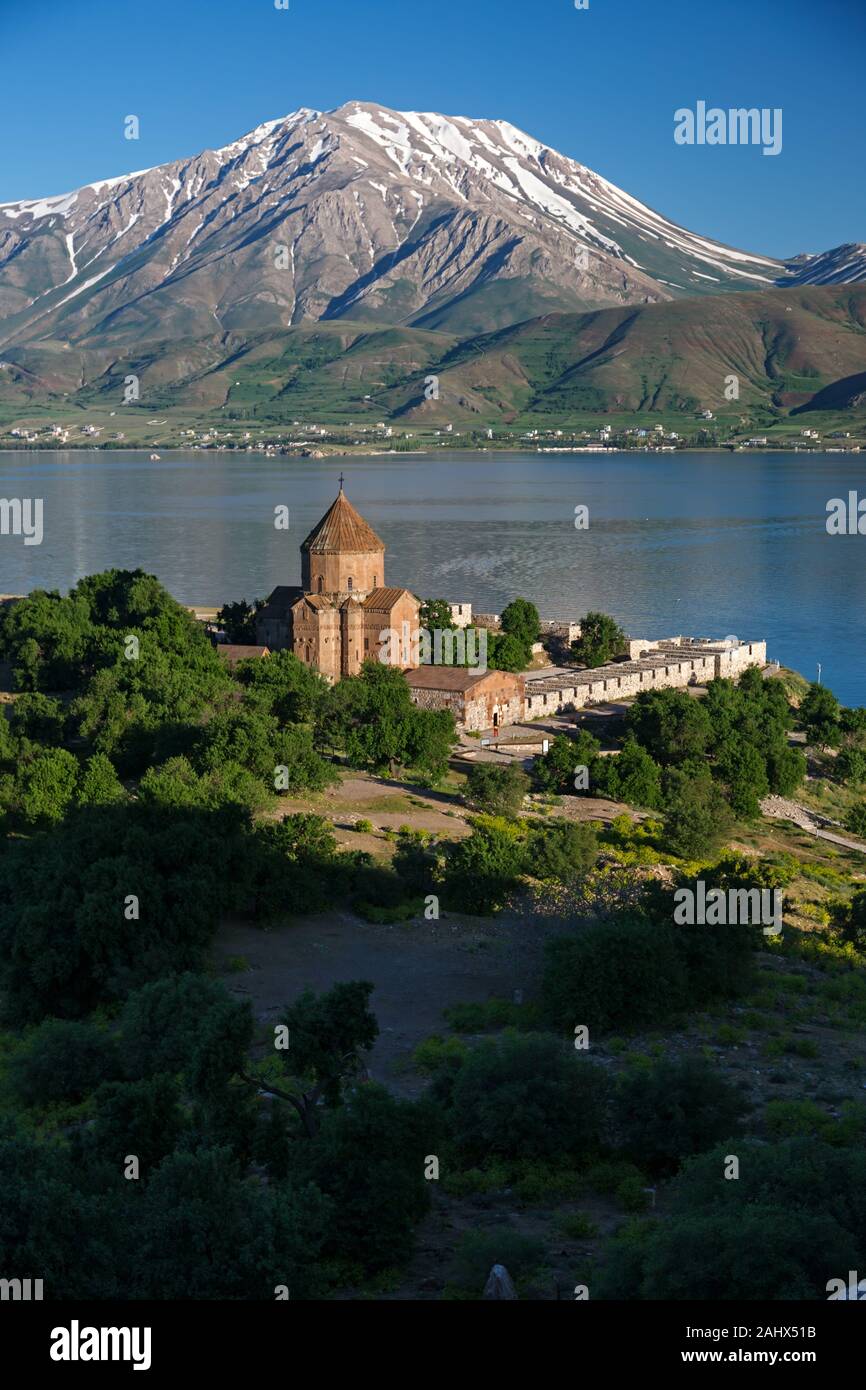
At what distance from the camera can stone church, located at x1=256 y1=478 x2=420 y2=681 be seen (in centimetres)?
3634

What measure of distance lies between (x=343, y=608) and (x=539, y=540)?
185 feet

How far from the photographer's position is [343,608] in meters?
36.5

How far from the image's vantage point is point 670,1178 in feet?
43.0

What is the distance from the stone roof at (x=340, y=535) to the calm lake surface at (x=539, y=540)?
19.9 metres

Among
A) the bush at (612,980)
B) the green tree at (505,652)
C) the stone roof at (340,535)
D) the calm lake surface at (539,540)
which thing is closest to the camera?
the bush at (612,980)

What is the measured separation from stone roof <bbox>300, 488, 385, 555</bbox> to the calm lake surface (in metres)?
19.9

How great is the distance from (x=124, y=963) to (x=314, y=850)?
4.98 meters

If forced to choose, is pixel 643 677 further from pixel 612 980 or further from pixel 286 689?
pixel 612 980

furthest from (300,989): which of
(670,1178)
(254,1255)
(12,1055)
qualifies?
(254,1255)

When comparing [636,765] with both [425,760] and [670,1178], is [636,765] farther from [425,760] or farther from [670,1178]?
[670,1178]

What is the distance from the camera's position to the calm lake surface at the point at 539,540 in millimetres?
65562

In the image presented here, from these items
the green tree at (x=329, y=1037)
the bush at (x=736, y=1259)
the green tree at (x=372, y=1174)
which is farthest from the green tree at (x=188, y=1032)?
the bush at (x=736, y=1259)

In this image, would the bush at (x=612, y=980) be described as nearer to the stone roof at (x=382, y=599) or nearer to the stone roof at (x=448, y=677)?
the stone roof at (x=448, y=677)

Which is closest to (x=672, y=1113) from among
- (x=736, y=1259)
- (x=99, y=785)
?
(x=736, y=1259)
